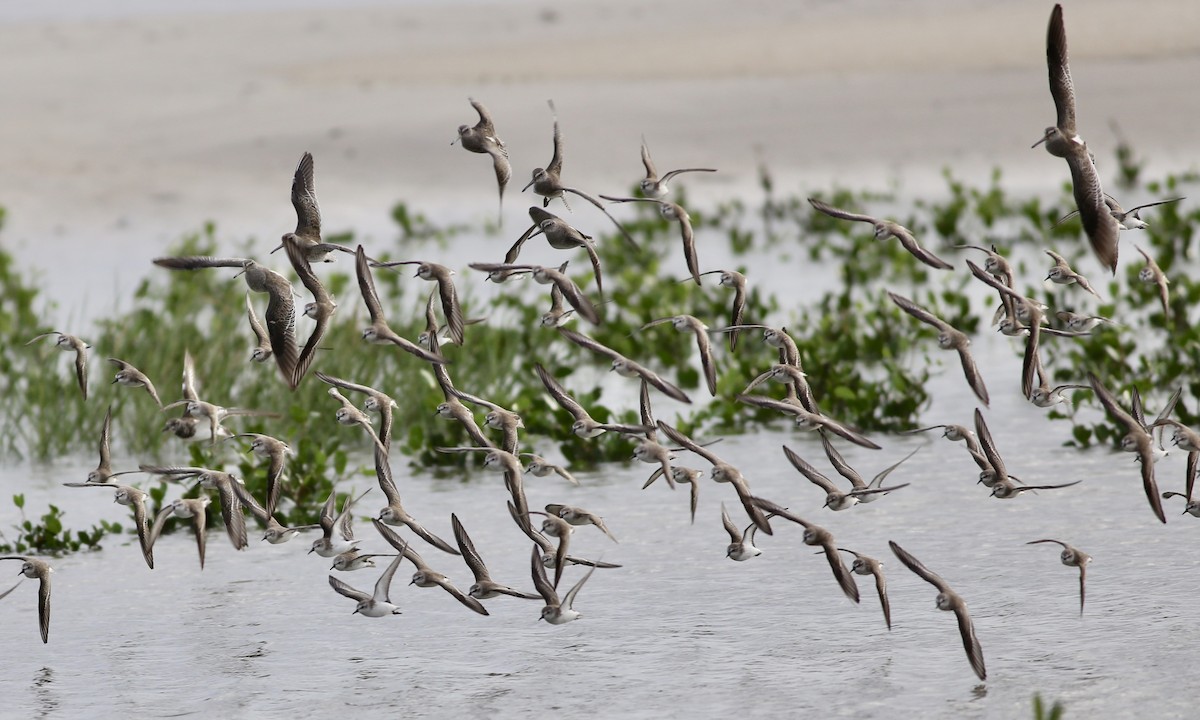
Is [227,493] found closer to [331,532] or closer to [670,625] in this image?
[331,532]

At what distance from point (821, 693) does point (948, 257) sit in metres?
9.43

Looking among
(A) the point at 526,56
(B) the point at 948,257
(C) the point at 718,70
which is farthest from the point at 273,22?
(B) the point at 948,257

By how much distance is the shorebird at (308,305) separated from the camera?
4.37 m

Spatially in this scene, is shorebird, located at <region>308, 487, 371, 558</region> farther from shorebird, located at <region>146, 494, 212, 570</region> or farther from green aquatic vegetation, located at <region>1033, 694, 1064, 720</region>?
green aquatic vegetation, located at <region>1033, 694, 1064, 720</region>

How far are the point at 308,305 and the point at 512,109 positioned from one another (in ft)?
59.3

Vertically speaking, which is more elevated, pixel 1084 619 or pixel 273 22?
pixel 273 22

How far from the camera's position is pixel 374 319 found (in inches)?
180

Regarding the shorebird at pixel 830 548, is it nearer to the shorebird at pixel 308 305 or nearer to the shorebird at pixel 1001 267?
the shorebird at pixel 1001 267

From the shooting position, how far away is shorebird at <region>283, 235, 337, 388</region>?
172 inches

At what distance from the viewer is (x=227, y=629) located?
517cm

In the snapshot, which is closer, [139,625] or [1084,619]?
[1084,619]

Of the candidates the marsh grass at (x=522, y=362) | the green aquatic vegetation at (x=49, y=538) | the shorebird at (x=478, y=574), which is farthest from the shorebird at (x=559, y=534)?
the green aquatic vegetation at (x=49, y=538)

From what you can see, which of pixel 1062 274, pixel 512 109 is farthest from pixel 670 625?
pixel 512 109

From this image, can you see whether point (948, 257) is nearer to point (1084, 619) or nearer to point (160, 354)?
point (160, 354)
